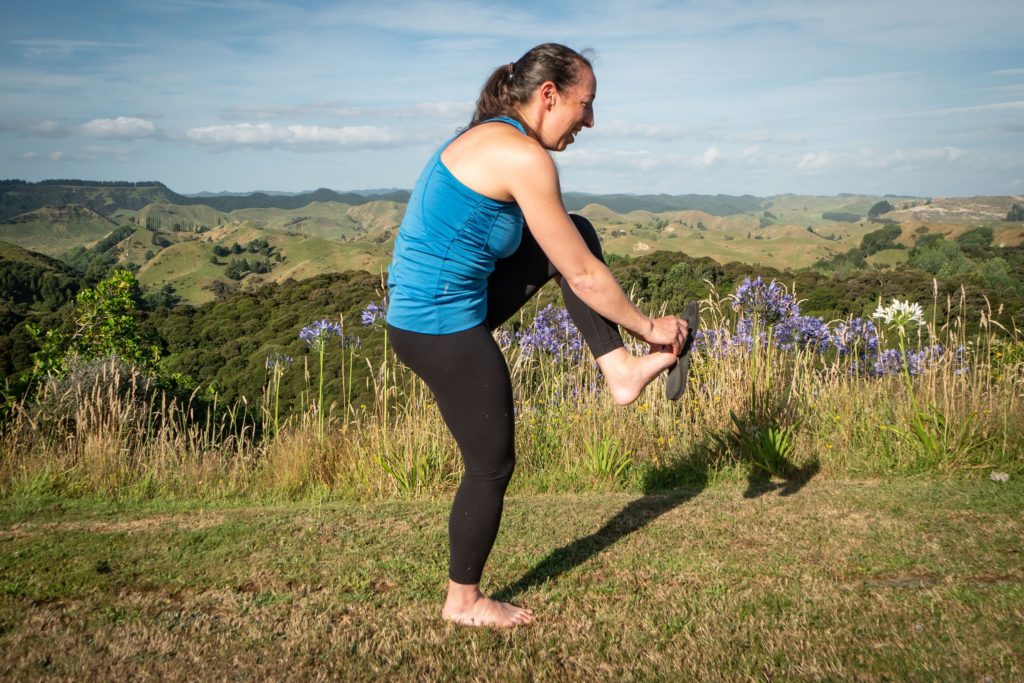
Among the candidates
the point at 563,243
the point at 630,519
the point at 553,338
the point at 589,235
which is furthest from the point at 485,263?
the point at 553,338

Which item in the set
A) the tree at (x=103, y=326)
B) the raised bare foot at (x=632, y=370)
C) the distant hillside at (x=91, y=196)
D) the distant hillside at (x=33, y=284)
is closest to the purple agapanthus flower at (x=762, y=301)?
the raised bare foot at (x=632, y=370)

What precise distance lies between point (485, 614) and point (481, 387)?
36.5 inches

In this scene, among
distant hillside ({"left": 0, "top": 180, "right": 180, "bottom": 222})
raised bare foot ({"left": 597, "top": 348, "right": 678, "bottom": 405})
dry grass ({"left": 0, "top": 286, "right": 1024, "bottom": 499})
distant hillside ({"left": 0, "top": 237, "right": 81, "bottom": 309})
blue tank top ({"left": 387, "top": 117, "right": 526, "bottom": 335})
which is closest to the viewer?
blue tank top ({"left": 387, "top": 117, "right": 526, "bottom": 335})

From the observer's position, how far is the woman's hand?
10.2 feet

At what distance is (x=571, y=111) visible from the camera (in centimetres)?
290

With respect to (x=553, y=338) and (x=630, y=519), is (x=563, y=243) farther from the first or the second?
(x=553, y=338)

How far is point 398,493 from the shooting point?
5.74 metres

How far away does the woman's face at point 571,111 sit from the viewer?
2867mm

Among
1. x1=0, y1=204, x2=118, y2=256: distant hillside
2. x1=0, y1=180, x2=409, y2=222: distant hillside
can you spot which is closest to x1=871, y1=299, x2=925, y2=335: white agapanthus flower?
x1=0, y1=204, x2=118, y2=256: distant hillside

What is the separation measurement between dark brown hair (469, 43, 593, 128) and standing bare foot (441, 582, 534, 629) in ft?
5.79

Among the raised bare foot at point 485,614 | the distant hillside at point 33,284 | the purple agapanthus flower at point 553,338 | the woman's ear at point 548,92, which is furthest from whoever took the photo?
the distant hillside at point 33,284

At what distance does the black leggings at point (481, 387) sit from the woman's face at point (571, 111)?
374 millimetres

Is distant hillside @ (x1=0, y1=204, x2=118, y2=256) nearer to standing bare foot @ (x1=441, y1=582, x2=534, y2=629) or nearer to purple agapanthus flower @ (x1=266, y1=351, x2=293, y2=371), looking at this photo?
purple agapanthus flower @ (x1=266, y1=351, x2=293, y2=371)

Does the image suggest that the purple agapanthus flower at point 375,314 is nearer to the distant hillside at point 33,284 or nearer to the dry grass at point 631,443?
the dry grass at point 631,443
